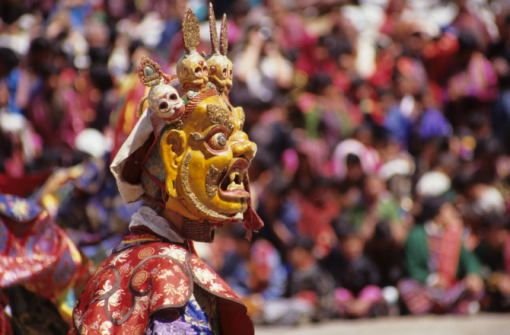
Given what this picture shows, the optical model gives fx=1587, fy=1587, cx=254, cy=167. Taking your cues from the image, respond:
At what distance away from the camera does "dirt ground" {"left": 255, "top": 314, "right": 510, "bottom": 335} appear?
34.5 ft

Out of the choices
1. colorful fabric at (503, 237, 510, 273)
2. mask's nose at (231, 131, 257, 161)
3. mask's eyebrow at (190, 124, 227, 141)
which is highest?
mask's eyebrow at (190, 124, 227, 141)

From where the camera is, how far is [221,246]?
11352 mm

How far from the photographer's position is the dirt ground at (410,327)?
34.5ft

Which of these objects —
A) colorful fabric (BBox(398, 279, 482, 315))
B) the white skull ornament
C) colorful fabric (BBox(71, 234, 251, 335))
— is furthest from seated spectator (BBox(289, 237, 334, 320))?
the white skull ornament

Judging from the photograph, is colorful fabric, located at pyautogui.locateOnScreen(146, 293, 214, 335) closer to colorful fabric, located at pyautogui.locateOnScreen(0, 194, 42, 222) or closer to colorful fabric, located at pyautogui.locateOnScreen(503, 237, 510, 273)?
colorful fabric, located at pyautogui.locateOnScreen(0, 194, 42, 222)

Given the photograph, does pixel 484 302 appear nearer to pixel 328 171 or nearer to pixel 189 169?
pixel 328 171

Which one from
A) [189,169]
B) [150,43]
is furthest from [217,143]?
[150,43]

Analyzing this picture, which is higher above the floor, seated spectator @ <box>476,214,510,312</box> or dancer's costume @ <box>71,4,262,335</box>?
dancer's costume @ <box>71,4,262,335</box>

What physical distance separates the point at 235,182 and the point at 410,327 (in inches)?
209

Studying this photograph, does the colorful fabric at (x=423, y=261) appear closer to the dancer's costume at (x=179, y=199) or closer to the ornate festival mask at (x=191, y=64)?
the dancer's costume at (x=179, y=199)

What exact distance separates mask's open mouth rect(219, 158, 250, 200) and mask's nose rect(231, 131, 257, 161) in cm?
2

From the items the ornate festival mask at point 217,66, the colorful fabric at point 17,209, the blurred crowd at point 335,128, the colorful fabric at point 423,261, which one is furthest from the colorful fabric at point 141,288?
the colorful fabric at point 423,261

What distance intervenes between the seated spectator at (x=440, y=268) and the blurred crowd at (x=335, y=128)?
11 mm

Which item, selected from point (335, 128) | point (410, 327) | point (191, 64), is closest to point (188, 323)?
point (191, 64)
